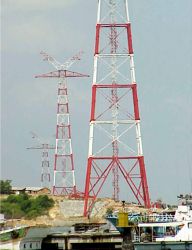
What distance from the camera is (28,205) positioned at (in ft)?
257

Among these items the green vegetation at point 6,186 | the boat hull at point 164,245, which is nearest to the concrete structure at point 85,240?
the boat hull at point 164,245

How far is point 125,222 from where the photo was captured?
42.2 metres

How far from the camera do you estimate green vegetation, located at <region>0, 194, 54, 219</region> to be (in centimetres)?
7312

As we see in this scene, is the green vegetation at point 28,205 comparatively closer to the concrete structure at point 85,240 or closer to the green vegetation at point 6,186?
the green vegetation at point 6,186

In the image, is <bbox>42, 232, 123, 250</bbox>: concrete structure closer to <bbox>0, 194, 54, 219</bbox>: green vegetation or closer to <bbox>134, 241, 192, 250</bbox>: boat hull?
<bbox>134, 241, 192, 250</bbox>: boat hull

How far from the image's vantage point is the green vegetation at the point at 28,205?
7312cm

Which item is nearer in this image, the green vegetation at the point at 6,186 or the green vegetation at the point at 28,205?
the green vegetation at the point at 28,205

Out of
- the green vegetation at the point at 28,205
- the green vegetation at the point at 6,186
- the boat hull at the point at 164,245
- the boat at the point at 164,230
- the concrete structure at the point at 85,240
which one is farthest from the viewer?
the green vegetation at the point at 6,186

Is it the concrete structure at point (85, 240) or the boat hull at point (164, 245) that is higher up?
the concrete structure at point (85, 240)

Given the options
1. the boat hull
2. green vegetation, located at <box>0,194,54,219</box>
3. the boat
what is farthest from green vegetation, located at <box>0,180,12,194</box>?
the boat hull

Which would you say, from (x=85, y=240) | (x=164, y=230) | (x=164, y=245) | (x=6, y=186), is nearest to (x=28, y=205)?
(x=6, y=186)

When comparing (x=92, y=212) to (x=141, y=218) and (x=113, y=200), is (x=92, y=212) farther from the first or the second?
(x=141, y=218)

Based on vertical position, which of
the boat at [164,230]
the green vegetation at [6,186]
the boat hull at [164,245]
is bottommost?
the boat hull at [164,245]

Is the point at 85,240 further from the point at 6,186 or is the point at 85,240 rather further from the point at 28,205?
the point at 6,186
